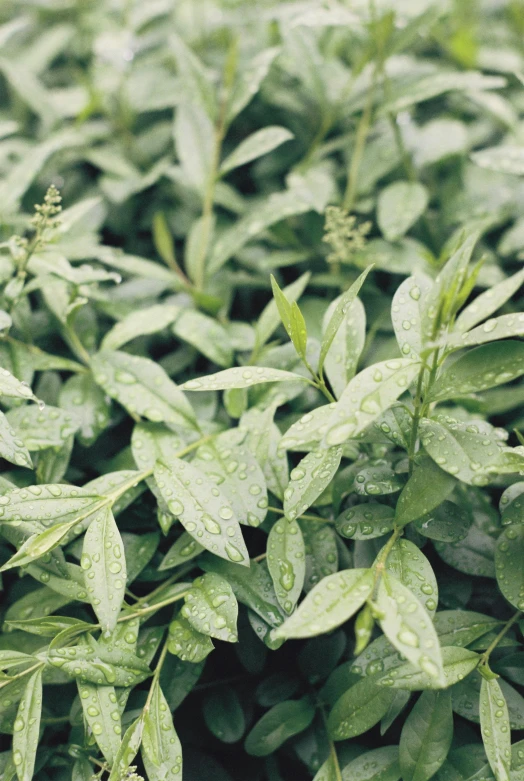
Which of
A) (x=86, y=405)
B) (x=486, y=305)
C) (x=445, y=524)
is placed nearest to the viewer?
(x=486, y=305)

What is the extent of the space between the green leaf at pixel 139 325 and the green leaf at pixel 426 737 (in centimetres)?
78

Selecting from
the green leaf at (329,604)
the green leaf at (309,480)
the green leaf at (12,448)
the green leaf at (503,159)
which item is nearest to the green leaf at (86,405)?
the green leaf at (12,448)

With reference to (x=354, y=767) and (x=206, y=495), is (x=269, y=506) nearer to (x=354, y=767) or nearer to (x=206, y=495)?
(x=206, y=495)

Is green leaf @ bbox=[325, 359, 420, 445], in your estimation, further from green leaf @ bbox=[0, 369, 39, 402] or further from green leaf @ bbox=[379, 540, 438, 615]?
green leaf @ bbox=[0, 369, 39, 402]

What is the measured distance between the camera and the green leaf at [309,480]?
85cm

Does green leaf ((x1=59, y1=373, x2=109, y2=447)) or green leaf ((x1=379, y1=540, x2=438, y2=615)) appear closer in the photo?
green leaf ((x1=379, y1=540, x2=438, y2=615))

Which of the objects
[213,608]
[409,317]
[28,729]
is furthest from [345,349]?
[28,729]

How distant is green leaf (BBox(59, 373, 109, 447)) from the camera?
109 centimetres

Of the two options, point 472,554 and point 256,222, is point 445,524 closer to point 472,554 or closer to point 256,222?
point 472,554

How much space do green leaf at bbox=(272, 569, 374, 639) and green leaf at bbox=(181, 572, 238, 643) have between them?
105 millimetres

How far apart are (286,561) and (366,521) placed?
14cm

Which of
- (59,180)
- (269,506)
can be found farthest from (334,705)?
(59,180)

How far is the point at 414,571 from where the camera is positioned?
0.84 m

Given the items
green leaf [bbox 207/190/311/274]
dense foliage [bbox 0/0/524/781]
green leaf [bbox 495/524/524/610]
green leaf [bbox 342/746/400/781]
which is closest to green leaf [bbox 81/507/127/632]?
dense foliage [bbox 0/0/524/781]
